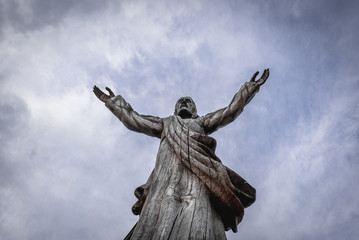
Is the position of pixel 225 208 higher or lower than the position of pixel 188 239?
higher

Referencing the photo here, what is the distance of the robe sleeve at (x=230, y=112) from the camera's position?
225 inches

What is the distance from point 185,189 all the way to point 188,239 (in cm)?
81

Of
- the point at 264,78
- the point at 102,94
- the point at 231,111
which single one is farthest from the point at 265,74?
the point at 102,94

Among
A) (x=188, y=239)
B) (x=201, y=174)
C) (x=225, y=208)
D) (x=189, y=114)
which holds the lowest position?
(x=188, y=239)

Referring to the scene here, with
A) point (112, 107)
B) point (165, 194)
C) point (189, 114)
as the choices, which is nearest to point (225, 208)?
point (165, 194)

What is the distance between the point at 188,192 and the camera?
410cm

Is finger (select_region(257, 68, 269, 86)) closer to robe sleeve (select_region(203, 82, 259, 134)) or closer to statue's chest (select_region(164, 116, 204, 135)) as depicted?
robe sleeve (select_region(203, 82, 259, 134))


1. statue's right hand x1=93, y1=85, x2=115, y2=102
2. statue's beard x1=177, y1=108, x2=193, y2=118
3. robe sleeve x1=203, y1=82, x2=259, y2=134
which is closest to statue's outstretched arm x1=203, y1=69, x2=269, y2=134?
robe sleeve x1=203, y1=82, x2=259, y2=134

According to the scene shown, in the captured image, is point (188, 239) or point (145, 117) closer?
point (188, 239)

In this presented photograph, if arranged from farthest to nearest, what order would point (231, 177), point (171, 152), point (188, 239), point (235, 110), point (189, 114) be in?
point (189, 114)
point (235, 110)
point (171, 152)
point (231, 177)
point (188, 239)

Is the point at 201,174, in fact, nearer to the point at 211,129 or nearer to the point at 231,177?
the point at 231,177

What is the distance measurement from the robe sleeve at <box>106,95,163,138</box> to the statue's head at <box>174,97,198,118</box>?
19.7 inches

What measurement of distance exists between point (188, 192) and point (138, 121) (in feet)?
6.94

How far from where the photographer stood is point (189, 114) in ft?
20.5
